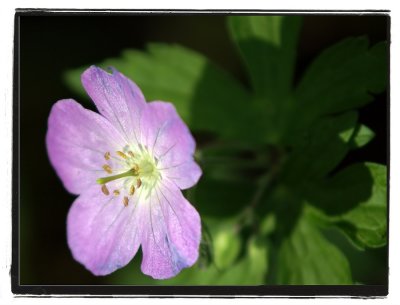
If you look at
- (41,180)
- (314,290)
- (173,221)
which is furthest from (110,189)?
(41,180)

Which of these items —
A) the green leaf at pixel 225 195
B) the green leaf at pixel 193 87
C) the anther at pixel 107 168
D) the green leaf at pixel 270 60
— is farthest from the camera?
the green leaf at pixel 225 195

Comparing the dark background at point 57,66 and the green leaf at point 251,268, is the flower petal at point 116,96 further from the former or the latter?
the dark background at point 57,66

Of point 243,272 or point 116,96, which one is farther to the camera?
point 243,272

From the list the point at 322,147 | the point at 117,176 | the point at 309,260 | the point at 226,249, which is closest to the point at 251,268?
the point at 226,249

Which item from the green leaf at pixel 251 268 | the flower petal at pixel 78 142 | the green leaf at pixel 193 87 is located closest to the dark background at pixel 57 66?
the green leaf at pixel 193 87

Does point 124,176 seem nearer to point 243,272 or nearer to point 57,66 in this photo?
point 243,272

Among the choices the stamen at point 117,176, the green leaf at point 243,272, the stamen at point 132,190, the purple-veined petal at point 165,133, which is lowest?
the green leaf at point 243,272
